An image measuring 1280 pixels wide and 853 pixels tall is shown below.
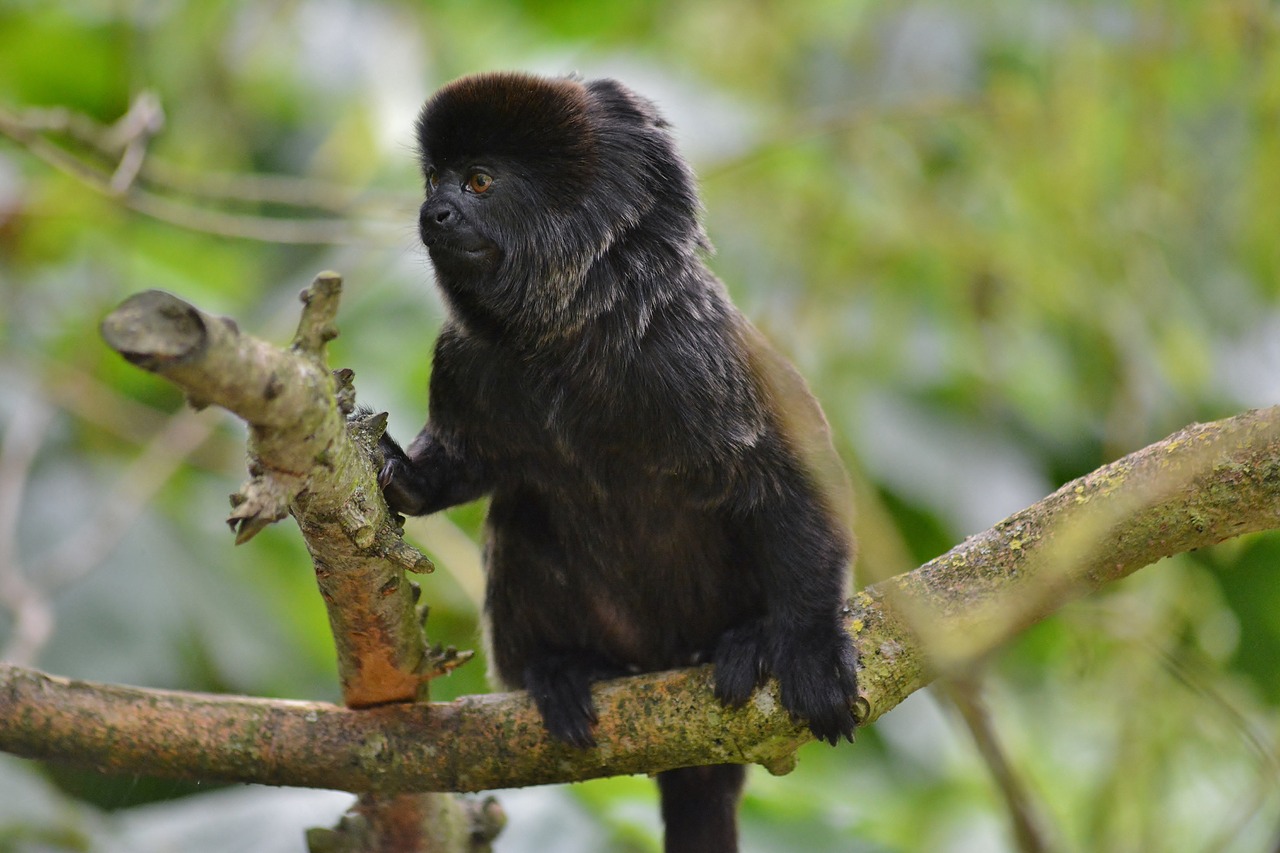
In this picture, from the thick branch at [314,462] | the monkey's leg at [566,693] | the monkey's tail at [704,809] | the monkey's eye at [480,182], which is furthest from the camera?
the monkey's tail at [704,809]

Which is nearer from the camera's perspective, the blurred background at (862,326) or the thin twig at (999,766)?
the thin twig at (999,766)

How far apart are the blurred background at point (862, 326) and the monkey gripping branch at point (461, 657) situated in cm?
106

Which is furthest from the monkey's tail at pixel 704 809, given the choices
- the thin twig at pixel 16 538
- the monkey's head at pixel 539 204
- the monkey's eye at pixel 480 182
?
the thin twig at pixel 16 538

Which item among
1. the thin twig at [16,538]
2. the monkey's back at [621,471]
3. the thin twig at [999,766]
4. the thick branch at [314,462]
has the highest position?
the thin twig at [16,538]

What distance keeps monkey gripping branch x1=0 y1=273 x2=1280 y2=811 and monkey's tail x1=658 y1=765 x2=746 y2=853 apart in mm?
490

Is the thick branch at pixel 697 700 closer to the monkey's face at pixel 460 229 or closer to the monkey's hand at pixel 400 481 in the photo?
the monkey's hand at pixel 400 481

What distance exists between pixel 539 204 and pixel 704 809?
1414 millimetres

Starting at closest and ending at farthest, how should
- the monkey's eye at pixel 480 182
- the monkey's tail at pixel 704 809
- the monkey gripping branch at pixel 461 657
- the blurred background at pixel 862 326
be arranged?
the monkey gripping branch at pixel 461 657 → the monkey's eye at pixel 480 182 → the monkey's tail at pixel 704 809 → the blurred background at pixel 862 326

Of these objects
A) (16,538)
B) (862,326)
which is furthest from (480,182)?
(16,538)

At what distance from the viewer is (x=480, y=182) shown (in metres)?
2.95

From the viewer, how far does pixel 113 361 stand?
559 cm

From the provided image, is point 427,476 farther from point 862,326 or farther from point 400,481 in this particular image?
point 862,326

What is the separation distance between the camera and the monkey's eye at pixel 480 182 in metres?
2.94

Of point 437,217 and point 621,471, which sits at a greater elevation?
point 437,217
